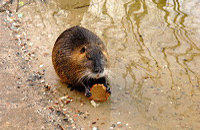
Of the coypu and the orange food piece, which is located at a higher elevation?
the coypu

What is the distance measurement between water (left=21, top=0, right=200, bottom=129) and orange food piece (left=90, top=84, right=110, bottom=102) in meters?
0.10

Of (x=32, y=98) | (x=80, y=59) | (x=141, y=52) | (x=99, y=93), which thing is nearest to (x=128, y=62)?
(x=141, y=52)

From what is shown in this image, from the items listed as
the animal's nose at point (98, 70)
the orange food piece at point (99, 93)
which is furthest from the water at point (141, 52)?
the animal's nose at point (98, 70)

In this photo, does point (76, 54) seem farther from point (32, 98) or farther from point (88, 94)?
point (32, 98)

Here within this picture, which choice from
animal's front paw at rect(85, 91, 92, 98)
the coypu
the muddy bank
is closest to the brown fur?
the coypu

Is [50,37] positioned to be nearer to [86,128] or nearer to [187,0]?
[86,128]

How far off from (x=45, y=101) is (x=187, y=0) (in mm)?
3772

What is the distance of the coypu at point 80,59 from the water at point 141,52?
225 millimetres

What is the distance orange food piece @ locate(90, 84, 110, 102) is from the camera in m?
3.62

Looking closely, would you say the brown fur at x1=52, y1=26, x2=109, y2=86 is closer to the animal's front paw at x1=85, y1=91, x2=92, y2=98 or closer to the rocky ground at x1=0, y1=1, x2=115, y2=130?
the animal's front paw at x1=85, y1=91, x2=92, y2=98

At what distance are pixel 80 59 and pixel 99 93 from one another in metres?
0.49

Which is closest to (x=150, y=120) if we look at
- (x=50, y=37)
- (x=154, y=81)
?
(x=154, y=81)

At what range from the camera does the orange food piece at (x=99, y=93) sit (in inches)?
143

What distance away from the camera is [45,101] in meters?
3.75
